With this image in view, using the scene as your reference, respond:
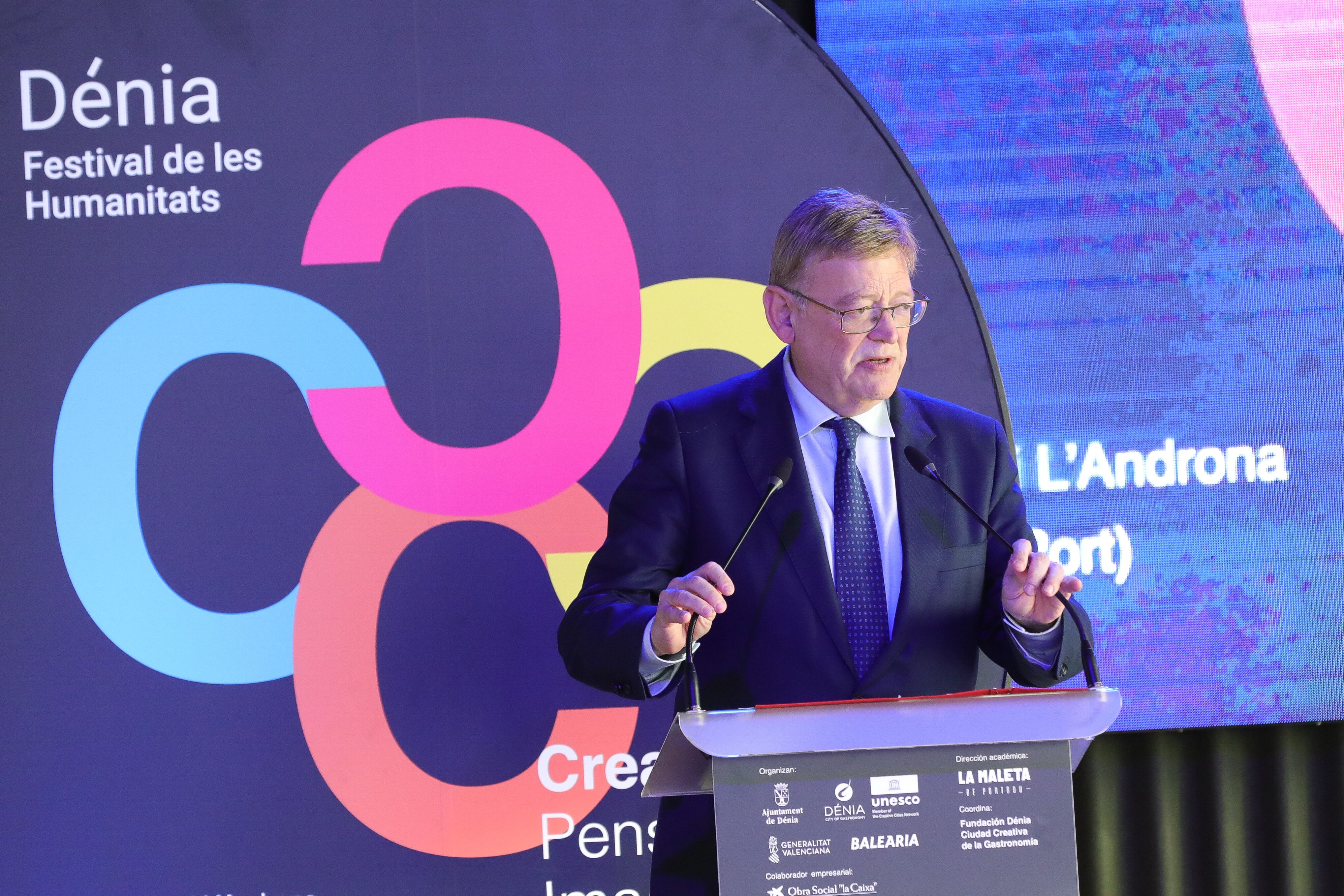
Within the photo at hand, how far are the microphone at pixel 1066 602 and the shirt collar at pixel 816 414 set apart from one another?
0.18 m

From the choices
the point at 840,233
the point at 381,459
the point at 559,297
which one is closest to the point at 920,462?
the point at 840,233

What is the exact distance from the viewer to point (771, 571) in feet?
6.07

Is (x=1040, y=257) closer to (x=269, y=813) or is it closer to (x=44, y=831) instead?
(x=269, y=813)

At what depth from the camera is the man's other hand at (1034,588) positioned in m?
1.55

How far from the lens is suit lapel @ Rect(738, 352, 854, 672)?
1817 mm

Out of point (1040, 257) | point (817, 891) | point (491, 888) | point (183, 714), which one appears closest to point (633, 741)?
point (491, 888)

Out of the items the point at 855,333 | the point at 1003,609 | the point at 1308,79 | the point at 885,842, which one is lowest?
the point at 885,842

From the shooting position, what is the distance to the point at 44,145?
278cm

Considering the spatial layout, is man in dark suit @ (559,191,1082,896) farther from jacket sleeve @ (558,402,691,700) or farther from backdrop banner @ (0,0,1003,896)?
backdrop banner @ (0,0,1003,896)

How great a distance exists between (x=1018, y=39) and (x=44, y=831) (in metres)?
3.15

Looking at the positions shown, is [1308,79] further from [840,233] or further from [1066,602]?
[1066,602]

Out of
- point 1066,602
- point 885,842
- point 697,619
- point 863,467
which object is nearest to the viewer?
point 885,842

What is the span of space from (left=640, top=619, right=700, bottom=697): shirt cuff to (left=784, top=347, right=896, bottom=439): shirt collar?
0.50m

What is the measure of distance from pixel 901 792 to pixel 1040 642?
17.2 inches
